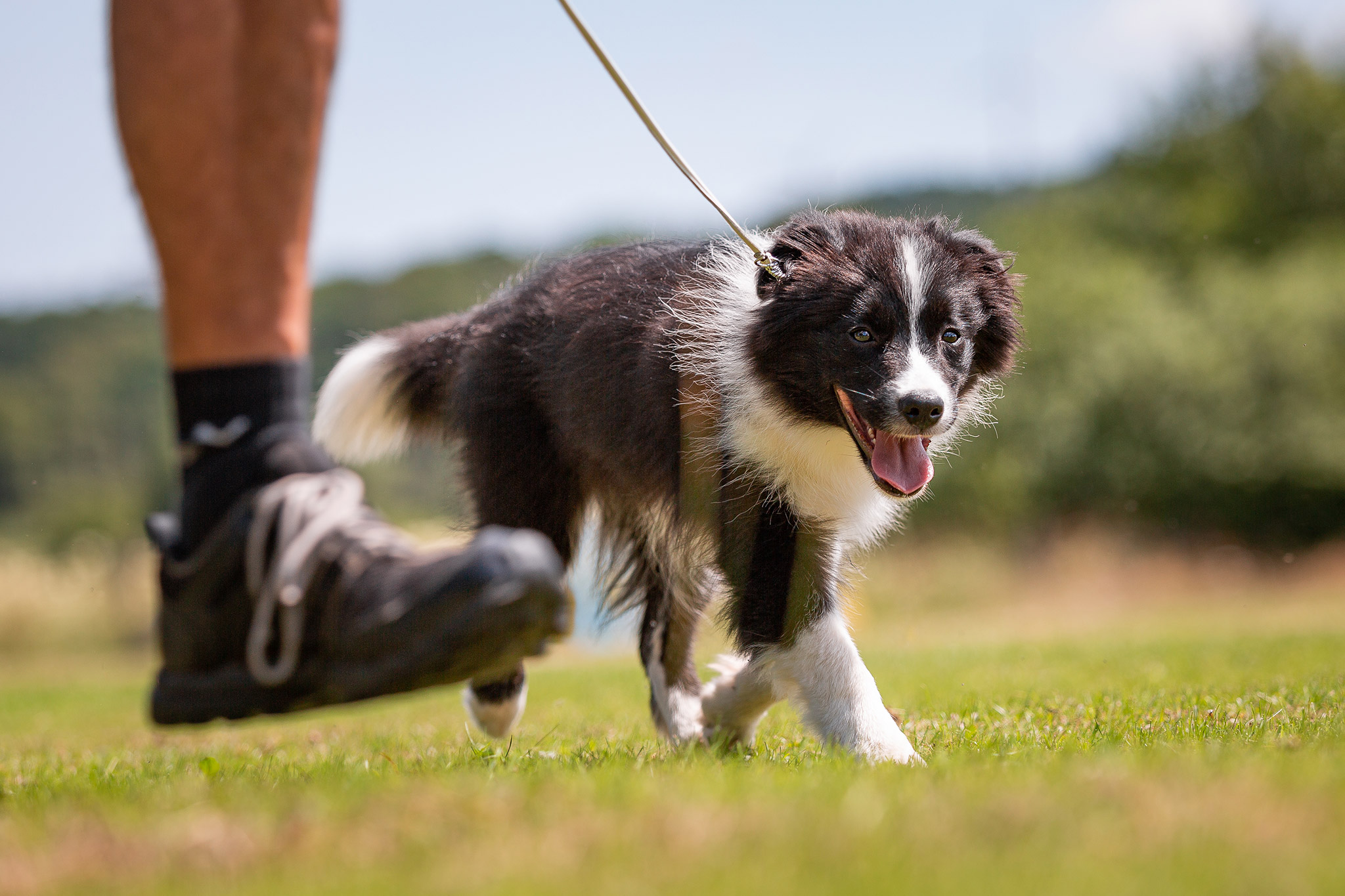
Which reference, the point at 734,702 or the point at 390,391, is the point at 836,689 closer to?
the point at 734,702

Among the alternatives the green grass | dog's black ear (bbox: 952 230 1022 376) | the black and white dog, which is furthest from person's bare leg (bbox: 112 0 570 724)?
dog's black ear (bbox: 952 230 1022 376)

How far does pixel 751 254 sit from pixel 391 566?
2362 millimetres

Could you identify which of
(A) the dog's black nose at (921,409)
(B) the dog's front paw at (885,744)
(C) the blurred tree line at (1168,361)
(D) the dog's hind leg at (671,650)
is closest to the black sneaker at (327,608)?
(B) the dog's front paw at (885,744)

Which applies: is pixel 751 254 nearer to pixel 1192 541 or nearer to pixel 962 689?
pixel 962 689

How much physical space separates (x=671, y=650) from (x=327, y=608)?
8.67 feet

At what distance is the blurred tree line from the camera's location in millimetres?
24781

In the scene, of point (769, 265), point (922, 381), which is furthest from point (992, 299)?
point (769, 265)

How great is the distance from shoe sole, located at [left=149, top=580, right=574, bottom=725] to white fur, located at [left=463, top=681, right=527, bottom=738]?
2.13 m

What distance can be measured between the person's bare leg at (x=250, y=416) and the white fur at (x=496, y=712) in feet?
7.05

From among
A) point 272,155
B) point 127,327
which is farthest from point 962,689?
point 127,327

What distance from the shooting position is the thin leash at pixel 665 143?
2.94 meters

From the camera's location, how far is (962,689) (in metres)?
5.17

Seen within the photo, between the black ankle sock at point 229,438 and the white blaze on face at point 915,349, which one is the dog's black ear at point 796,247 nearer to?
the white blaze on face at point 915,349

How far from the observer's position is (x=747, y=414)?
3969 millimetres
